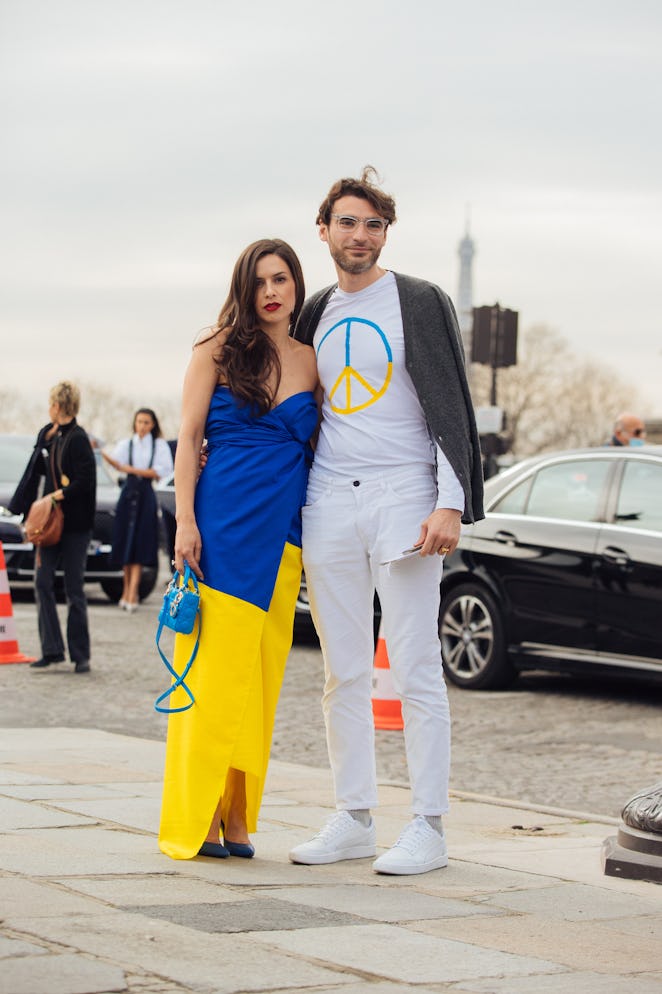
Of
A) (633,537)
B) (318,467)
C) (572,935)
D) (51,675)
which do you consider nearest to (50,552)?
(51,675)

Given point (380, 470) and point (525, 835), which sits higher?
point (380, 470)

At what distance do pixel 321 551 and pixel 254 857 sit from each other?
0.97 metres

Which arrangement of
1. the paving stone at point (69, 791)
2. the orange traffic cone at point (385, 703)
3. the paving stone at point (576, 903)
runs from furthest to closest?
the orange traffic cone at point (385, 703), the paving stone at point (69, 791), the paving stone at point (576, 903)

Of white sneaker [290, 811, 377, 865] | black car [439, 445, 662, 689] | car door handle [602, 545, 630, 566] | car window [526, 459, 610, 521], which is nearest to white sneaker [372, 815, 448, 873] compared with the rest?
white sneaker [290, 811, 377, 865]

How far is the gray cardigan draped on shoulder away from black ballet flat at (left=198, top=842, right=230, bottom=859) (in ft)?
4.08

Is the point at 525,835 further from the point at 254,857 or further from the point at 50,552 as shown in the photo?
the point at 50,552

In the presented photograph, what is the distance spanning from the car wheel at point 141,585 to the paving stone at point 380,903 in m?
11.8

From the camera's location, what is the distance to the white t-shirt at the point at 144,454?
1562 centimetres

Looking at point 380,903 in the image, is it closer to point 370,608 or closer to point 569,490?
point 370,608

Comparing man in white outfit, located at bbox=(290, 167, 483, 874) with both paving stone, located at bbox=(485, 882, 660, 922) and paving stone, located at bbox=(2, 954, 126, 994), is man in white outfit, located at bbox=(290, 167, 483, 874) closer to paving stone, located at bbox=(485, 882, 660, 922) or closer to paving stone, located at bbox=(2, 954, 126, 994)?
paving stone, located at bbox=(485, 882, 660, 922)

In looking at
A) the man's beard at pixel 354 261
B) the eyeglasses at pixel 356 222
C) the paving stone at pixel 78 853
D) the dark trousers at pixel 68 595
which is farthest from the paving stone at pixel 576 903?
the dark trousers at pixel 68 595

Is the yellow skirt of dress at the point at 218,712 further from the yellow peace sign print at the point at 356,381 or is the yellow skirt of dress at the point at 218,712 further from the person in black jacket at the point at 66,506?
the person in black jacket at the point at 66,506

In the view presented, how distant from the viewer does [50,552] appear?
11.0 m

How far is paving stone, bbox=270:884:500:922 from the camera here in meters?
4.20
